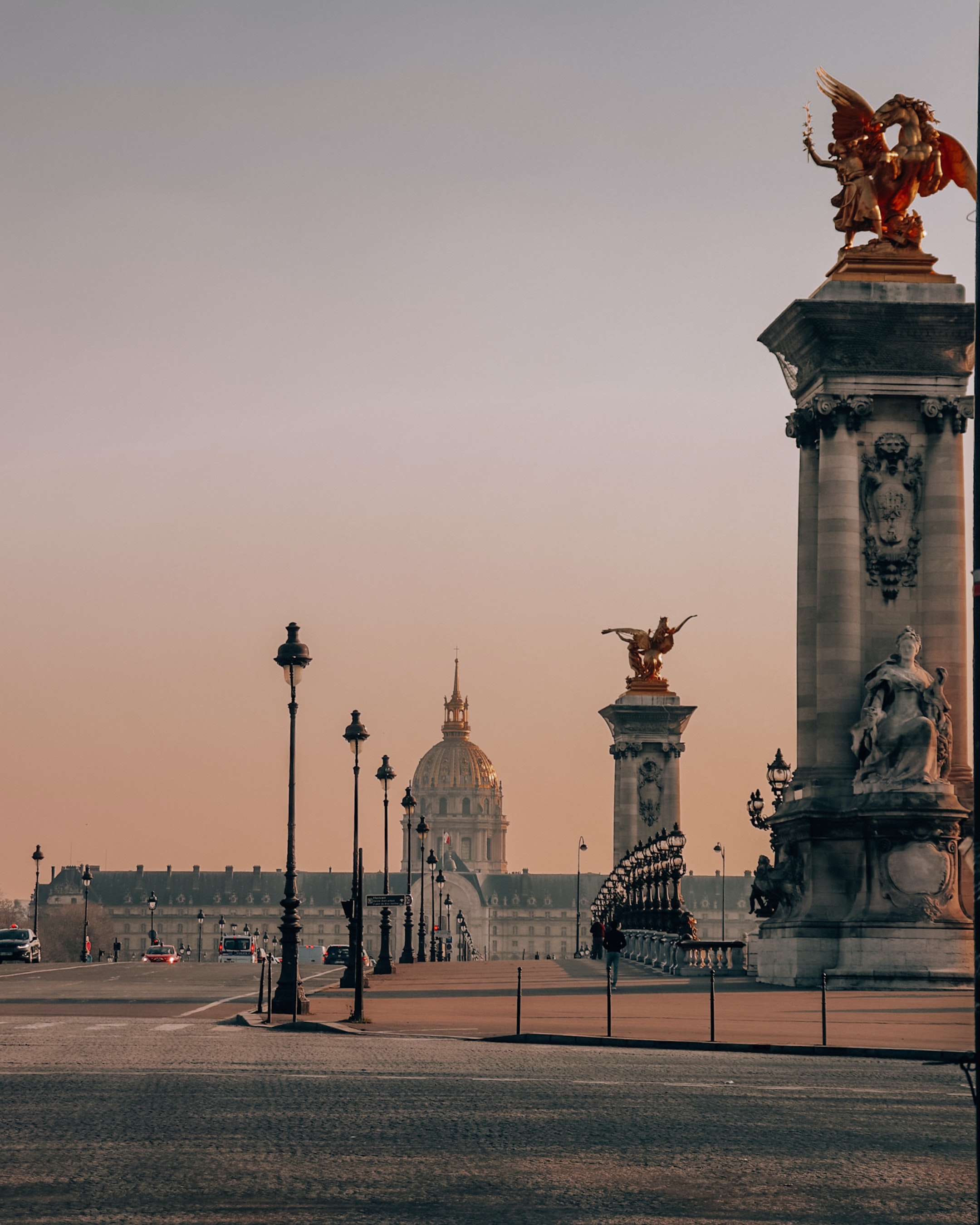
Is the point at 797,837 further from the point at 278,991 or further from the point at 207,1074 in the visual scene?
the point at 207,1074

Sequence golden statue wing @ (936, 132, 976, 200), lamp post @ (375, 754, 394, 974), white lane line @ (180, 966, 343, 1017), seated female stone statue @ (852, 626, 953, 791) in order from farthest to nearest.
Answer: lamp post @ (375, 754, 394, 974) → golden statue wing @ (936, 132, 976, 200) → seated female stone statue @ (852, 626, 953, 791) → white lane line @ (180, 966, 343, 1017)

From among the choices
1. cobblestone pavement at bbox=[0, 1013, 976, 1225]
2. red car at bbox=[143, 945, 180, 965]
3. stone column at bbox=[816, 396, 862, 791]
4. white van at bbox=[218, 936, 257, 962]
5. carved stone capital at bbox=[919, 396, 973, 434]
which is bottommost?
red car at bbox=[143, 945, 180, 965]

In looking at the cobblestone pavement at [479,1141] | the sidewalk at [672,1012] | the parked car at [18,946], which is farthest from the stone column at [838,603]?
the parked car at [18,946]

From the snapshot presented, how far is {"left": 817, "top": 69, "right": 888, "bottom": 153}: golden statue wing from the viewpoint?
40.4 m

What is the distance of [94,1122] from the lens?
13.2 metres

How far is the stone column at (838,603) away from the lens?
124 ft

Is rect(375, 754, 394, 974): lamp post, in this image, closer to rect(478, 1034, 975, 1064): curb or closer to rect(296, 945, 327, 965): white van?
rect(478, 1034, 975, 1064): curb

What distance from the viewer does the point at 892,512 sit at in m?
38.3

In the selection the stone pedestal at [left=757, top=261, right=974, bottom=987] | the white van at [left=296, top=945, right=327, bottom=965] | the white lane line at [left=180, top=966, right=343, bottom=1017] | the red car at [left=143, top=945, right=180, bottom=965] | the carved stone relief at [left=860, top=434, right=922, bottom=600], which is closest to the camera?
the white lane line at [left=180, top=966, right=343, bottom=1017]

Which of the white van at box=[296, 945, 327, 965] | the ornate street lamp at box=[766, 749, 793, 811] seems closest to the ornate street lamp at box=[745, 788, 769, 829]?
the ornate street lamp at box=[766, 749, 793, 811]

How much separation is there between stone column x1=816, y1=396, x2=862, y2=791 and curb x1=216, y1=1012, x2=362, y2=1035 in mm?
14666

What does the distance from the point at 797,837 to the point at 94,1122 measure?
1032 inches

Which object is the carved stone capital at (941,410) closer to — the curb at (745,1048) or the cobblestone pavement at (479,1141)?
the curb at (745,1048)

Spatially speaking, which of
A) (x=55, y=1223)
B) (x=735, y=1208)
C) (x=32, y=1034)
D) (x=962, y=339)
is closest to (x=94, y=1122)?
(x=55, y=1223)
